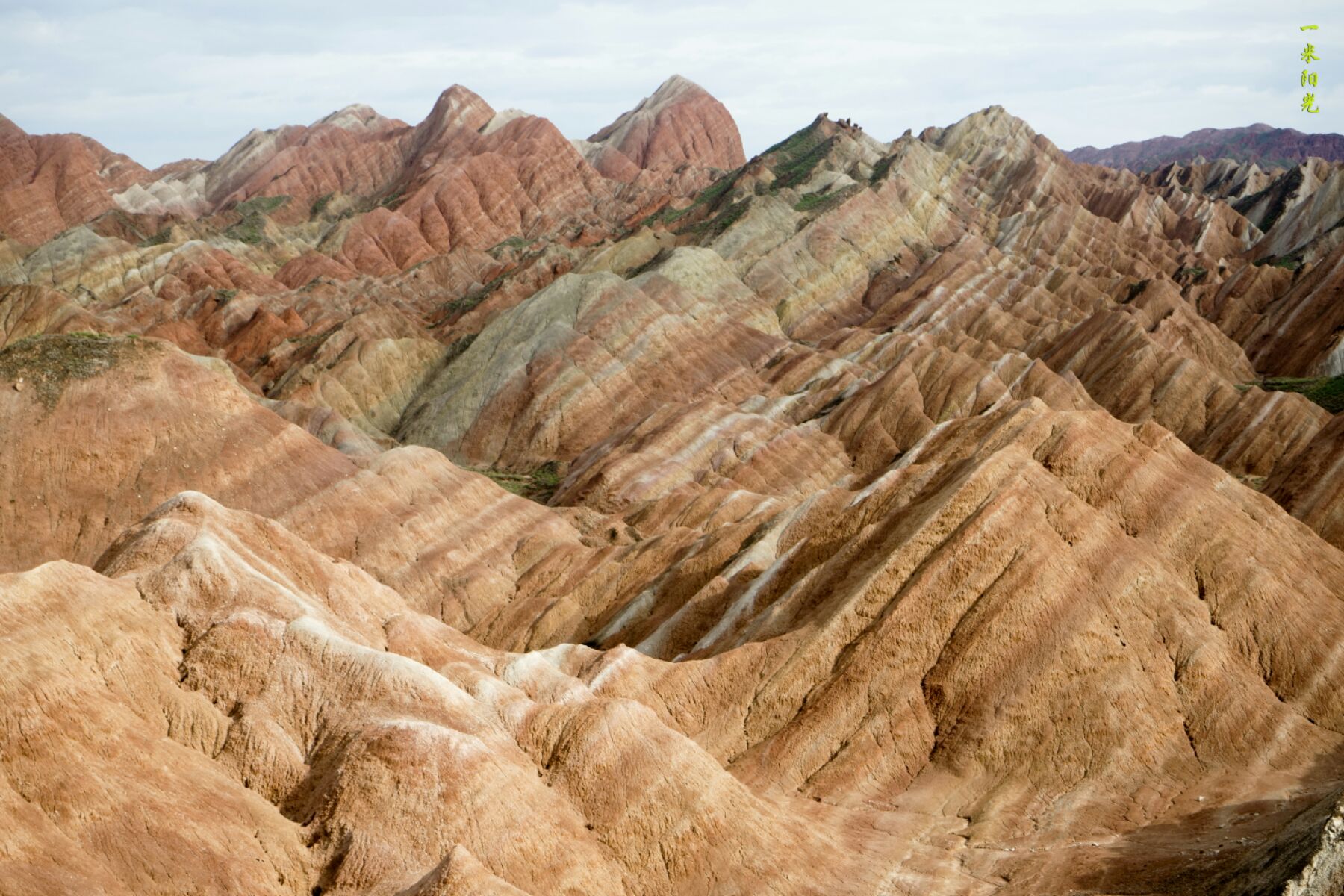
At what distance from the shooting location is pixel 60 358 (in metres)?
61.7

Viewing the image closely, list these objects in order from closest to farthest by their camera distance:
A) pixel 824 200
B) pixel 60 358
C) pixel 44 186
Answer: pixel 60 358
pixel 824 200
pixel 44 186

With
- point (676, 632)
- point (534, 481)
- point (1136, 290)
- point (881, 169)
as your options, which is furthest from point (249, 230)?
point (676, 632)

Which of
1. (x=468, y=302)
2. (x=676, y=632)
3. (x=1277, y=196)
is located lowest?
(x=676, y=632)

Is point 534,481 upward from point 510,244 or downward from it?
downward

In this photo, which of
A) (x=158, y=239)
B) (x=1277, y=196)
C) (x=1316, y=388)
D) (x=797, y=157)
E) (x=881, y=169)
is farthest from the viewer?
(x=797, y=157)

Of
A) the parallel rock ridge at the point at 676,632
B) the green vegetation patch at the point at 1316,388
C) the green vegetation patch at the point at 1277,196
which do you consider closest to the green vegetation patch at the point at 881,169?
the green vegetation patch at the point at 1277,196

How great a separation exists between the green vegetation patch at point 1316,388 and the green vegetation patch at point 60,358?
78.2m

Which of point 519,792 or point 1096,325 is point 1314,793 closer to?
point 519,792

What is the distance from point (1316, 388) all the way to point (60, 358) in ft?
288

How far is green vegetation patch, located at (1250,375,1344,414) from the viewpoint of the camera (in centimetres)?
8806

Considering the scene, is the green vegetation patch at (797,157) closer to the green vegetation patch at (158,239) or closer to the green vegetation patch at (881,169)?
the green vegetation patch at (881,169)

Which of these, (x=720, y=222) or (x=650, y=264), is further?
(x=720, y=222)

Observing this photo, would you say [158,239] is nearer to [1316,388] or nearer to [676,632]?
[676,632]

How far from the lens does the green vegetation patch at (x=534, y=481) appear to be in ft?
295
